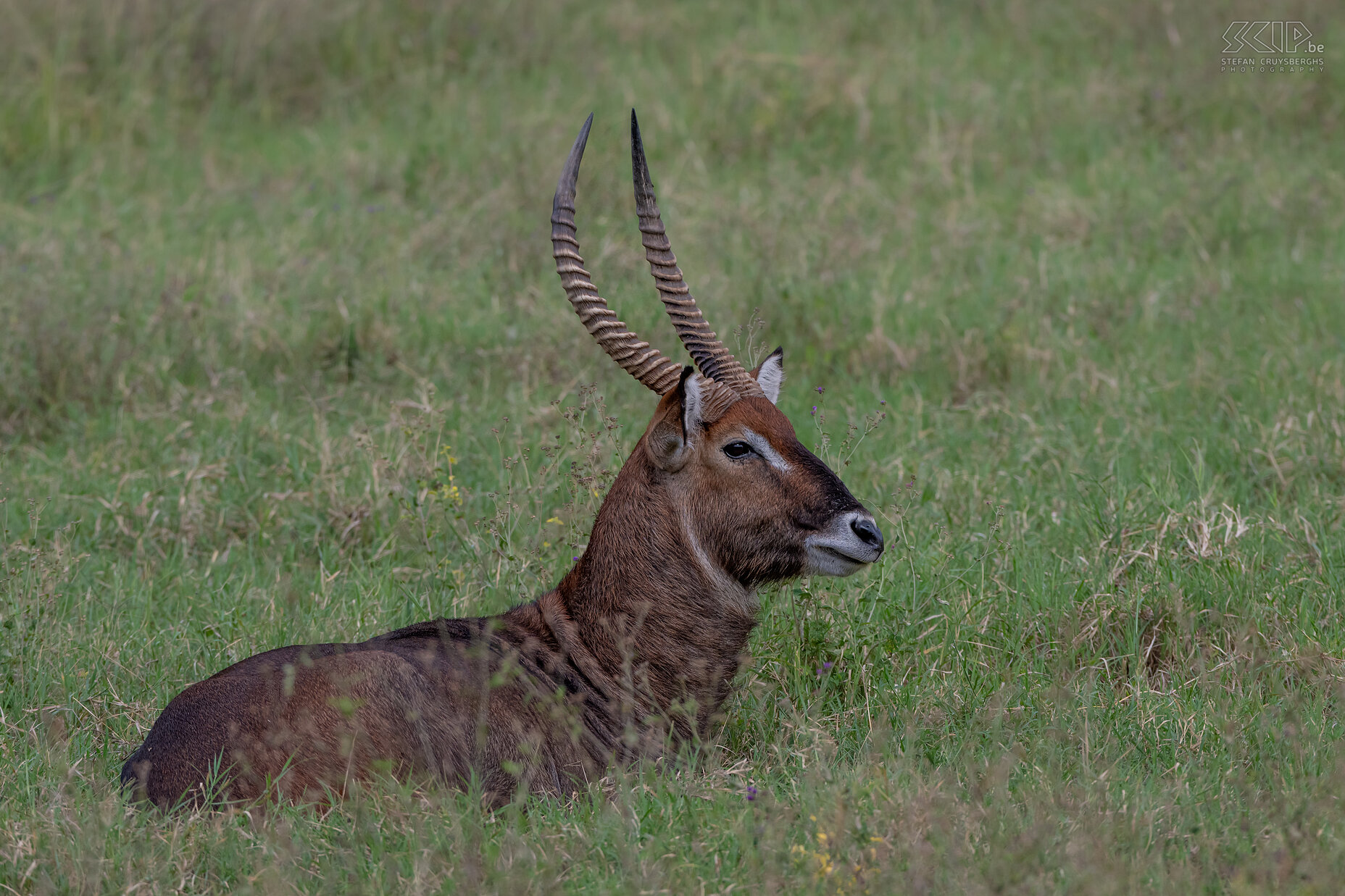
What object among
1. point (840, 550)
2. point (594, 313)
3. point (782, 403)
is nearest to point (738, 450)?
point (840, 550)

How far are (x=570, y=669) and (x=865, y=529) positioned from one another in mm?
911

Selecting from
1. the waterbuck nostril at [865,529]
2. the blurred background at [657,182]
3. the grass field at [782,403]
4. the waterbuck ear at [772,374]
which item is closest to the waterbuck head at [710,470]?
the waterbuck nostril at [865,529]

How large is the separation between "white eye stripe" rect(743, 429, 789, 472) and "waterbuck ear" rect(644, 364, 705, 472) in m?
0.14

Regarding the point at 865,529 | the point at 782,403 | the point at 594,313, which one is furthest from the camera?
the point at 782,403

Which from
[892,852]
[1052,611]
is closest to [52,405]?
[1052,611]

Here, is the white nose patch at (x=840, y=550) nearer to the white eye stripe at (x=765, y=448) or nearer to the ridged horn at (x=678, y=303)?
the white eye stripe at (x=765, y=448)

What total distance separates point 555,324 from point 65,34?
5.38 m

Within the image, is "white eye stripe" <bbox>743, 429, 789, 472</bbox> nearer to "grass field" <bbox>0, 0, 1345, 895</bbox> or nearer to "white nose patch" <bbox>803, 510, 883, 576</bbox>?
"white nose patch" <bbox>803, 510, 883, 576</bbox>

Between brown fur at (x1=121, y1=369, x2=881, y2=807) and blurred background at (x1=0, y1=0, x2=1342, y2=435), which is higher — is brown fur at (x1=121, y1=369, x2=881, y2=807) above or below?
below

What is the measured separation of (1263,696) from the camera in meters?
4.38

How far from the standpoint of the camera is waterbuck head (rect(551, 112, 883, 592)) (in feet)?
13.4

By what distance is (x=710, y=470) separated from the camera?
4.20 m

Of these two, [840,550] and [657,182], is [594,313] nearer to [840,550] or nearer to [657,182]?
[840,550]

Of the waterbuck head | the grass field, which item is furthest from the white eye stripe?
the grass field
